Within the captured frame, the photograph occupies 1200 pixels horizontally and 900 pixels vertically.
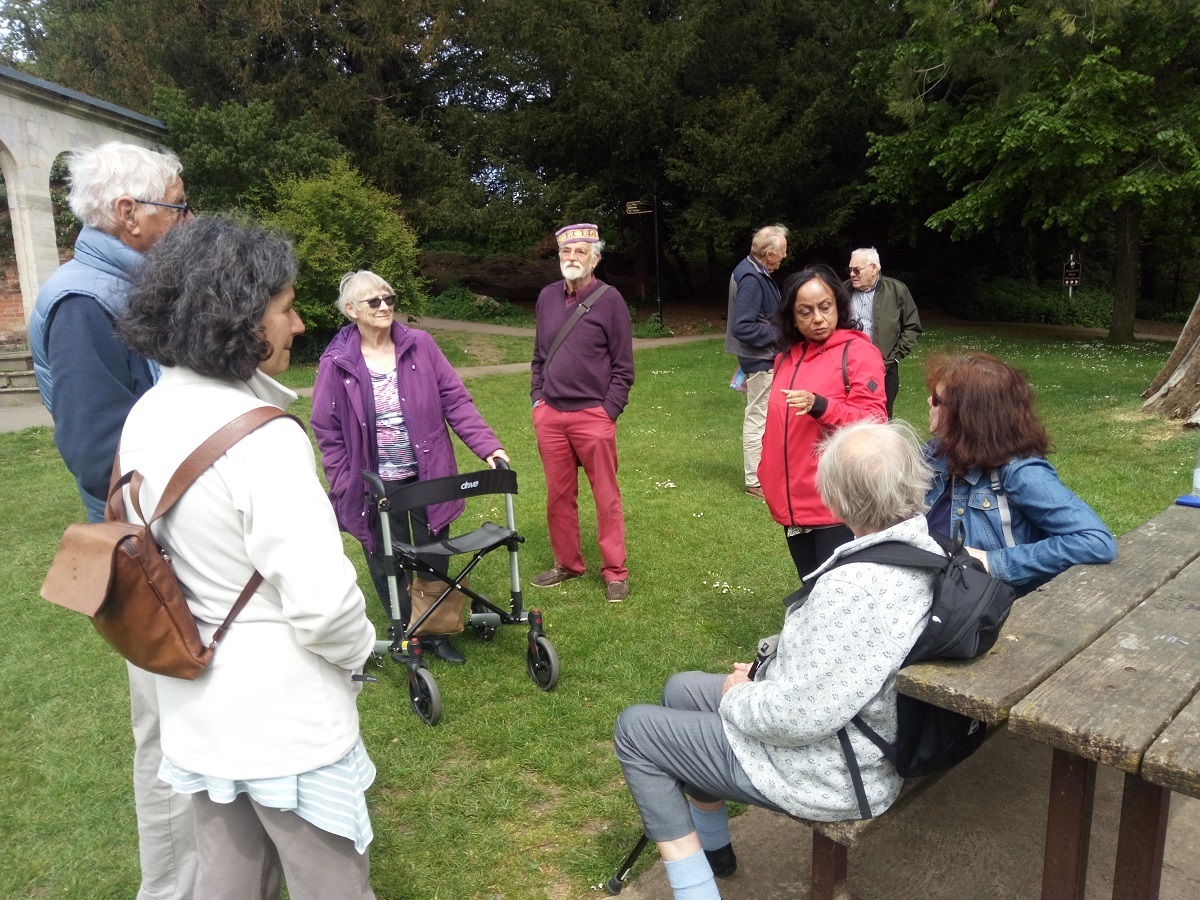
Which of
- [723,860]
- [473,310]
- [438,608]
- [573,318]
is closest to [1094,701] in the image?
[723,860]

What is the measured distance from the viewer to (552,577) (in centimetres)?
553

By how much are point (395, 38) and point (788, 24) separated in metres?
10.3

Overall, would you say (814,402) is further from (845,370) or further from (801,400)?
(845,370)

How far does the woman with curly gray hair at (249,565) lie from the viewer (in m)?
1.80

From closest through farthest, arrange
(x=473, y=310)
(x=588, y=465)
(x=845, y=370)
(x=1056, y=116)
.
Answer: (x=845, y=370) < (x=588, y=465) < (x=1056, y=116) < (x=473, y=310)

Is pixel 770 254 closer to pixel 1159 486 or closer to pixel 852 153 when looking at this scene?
pixel 1159 486

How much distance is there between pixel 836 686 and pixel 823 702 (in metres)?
0.05

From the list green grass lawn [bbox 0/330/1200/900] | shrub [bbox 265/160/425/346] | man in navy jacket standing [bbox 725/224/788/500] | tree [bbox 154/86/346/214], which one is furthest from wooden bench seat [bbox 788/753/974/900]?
tree [bbox 154/86/346/214]

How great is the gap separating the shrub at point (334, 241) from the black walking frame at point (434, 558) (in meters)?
11.4

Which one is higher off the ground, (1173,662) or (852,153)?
(852,153)

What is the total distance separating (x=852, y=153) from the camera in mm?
24781

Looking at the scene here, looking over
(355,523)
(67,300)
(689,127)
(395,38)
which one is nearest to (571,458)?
(355,523)

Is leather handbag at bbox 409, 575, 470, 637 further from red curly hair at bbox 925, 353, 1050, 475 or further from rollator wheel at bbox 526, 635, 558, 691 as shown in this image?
red curly hair at bbox 925, 353, 1050, 475

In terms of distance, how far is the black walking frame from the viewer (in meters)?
3.81
